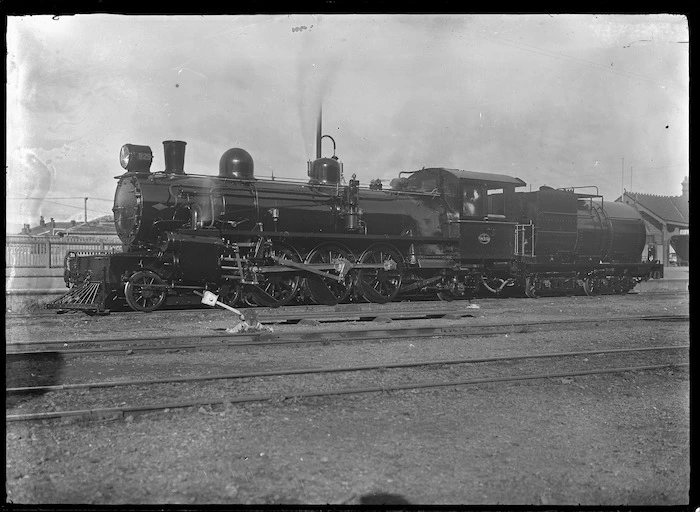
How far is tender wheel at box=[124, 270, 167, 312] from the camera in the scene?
37.3 ft

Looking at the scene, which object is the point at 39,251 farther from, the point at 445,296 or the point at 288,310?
the point at 445,296

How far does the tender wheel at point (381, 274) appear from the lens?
1370 centimetres

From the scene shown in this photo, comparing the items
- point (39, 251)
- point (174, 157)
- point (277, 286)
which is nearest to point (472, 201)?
point (277, 286)

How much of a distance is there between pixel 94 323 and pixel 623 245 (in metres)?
15.6

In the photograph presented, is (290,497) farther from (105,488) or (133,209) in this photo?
(133,209)

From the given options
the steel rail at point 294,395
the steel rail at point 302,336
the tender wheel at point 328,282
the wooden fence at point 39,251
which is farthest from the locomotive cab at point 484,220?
the wooden fence at point 39,251

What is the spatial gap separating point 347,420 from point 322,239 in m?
8.75

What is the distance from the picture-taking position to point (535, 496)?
3.54 metres

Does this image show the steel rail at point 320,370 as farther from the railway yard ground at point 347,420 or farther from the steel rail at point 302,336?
the steel rail at point 302,336

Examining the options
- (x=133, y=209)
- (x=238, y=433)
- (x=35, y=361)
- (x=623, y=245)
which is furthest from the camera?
(x=623, y=245)

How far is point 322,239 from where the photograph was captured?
1328 cm

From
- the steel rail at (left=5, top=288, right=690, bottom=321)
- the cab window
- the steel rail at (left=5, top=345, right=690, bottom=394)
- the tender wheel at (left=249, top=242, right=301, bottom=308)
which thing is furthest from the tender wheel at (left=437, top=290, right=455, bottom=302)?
the steel rail at (left=5, top=345, right=690, bottom=394)

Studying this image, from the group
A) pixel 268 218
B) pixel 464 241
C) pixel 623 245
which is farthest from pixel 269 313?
pixel 623 245

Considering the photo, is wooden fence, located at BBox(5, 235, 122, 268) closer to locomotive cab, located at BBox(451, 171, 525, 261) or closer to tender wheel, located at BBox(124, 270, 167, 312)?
tender wheel, located at BBox(124, 270, 167, 312)
